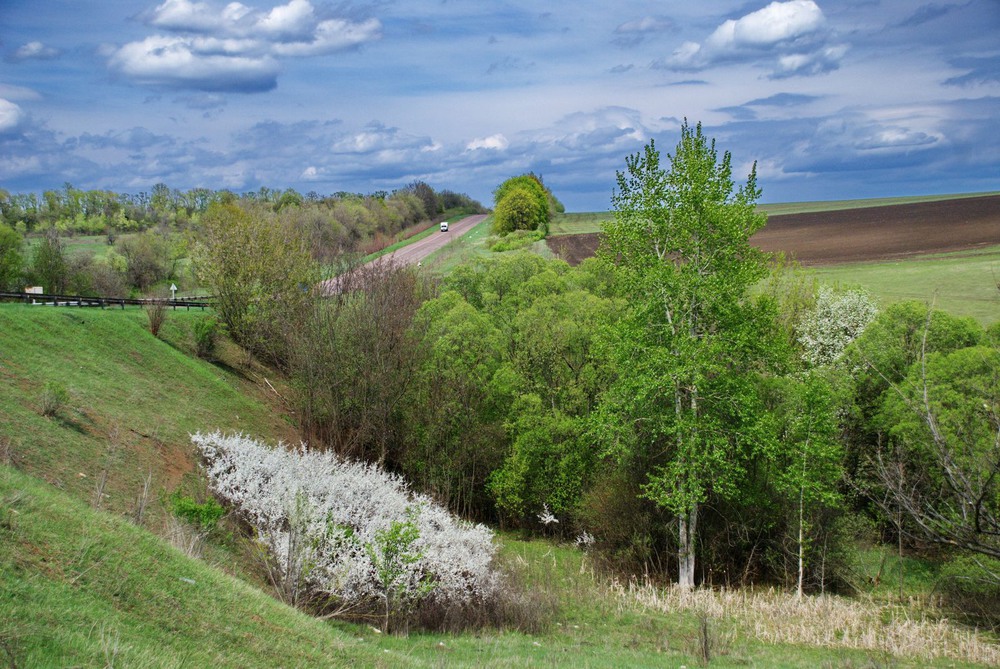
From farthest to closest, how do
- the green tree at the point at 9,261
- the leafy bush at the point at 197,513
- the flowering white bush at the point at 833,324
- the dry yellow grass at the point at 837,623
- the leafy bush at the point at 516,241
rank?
the leafy bush at the point at 516,241, the green tree at the point at 9,261, the flowering white bush at the point at 833,324, the leafy bush at the point at 197,513, the dry yellow grass at the point at 837,623

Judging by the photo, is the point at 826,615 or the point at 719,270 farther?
the point at 719,270

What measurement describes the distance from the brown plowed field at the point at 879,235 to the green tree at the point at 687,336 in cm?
3130

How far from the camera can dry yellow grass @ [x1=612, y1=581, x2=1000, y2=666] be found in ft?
57.2

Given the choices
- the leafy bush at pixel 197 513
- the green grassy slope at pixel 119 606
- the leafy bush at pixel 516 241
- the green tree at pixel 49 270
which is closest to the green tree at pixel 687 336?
the leafy bush at pixel 197 513

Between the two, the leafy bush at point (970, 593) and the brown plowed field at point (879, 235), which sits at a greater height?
the brown plowed field at point (879, 235)

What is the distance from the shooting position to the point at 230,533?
20.1 meters

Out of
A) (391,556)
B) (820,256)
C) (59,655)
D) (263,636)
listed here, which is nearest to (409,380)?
(391,556)

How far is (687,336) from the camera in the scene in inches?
1004

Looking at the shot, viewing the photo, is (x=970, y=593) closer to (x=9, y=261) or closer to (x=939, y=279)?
(x=939, y=279)

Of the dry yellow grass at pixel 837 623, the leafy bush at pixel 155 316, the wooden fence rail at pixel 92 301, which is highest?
the wooden fence rail at pixel 92 301

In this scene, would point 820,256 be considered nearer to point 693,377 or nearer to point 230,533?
point 693,377

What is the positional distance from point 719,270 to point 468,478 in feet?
48.9

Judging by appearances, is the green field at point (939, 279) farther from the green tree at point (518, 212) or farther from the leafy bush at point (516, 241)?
the green tree at point (518, 212)

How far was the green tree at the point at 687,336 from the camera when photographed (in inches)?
967
